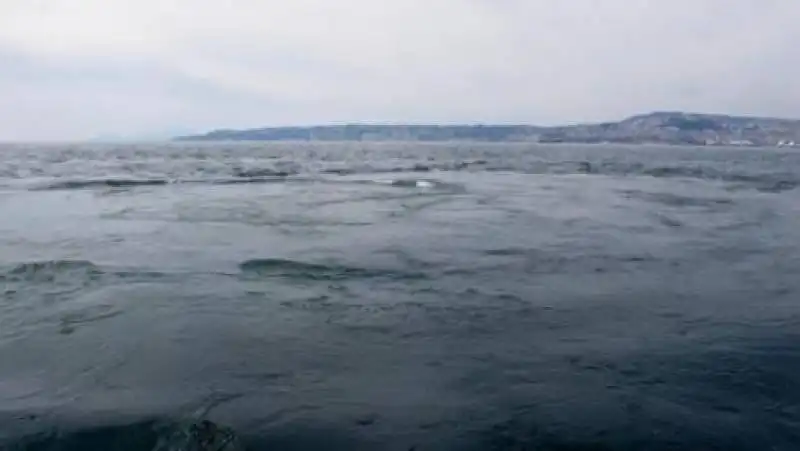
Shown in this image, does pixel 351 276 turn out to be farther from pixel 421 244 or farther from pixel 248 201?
pixel 248 201

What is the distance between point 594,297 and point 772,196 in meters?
28.9

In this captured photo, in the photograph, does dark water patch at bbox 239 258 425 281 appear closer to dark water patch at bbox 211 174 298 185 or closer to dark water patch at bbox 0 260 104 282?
dark water patch at bbox 0 260 104 282


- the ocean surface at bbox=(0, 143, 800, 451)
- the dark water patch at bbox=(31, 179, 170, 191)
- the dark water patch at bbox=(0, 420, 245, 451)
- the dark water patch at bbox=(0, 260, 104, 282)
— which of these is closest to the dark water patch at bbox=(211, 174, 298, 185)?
the dark water patch at bbox=(31, 179, 170, 191)

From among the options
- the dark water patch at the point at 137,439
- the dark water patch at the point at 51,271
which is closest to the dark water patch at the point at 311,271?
the dark water patch at the point at 51,271

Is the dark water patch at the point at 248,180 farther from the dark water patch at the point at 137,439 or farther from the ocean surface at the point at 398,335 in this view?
the dark water patch at the point at 137,439

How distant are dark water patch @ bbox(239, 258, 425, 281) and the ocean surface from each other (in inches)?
4.0

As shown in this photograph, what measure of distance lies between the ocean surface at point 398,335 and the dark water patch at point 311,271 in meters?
0.10

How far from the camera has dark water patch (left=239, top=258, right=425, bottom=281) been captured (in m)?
15.5

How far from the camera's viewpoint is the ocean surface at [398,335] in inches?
308

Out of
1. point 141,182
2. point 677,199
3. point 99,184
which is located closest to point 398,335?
point 677,199

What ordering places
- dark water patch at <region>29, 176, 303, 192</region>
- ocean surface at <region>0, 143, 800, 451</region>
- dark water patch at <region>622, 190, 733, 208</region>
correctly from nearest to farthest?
ocean surface at <region>0, 143, 800, 451</region>
dark water patch at <region>622, 190, 733, 208</region>
dark water patch at <region>29, 176, 303, 192</region>

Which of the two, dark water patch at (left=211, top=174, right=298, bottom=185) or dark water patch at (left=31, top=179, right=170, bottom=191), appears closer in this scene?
dark water patch at (left=31, top=179, right=170, bottom=191)

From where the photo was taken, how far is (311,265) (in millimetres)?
16688

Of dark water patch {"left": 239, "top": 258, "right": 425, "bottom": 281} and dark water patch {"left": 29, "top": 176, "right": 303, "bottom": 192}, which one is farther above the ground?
dark water patch {"left": 29, "top": 176, "right": 303, "bottom": 192}
